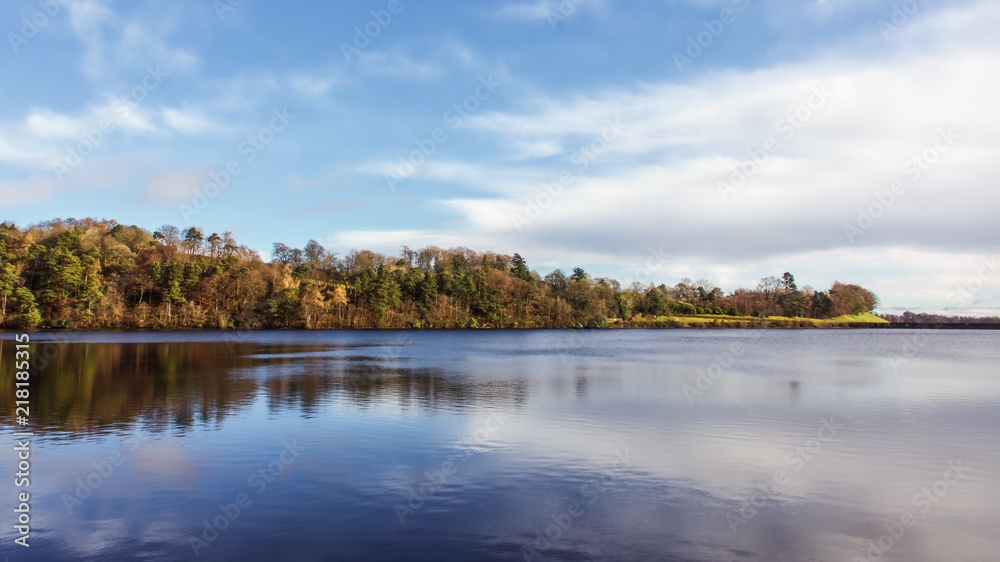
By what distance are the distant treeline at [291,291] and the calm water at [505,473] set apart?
232ft

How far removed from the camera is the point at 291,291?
105 meters

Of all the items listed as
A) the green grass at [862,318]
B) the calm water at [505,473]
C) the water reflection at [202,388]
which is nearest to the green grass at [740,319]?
the green grass at [862,318]

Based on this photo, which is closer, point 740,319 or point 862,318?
point 740,319

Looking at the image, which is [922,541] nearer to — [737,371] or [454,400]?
[454,400]

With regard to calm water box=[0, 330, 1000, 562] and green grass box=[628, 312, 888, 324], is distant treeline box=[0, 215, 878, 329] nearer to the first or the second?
green grass box=[628, 312, 888, 324]

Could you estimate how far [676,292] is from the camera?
168625 mm

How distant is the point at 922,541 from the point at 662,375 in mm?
22816

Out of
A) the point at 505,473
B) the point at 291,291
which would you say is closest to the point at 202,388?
the point at 505,473

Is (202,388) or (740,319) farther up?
(740,319)

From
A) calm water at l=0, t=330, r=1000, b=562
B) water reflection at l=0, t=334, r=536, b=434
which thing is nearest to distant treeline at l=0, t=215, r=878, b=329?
water reflection at l=0, t=334, r=536, b=434

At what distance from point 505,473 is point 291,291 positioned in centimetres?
9963

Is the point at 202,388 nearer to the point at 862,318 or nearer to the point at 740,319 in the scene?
the point at 740,319

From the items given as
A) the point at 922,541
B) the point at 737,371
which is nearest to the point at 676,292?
the point at 737,371

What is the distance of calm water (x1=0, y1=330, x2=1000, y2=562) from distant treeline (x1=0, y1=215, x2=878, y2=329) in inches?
2787
